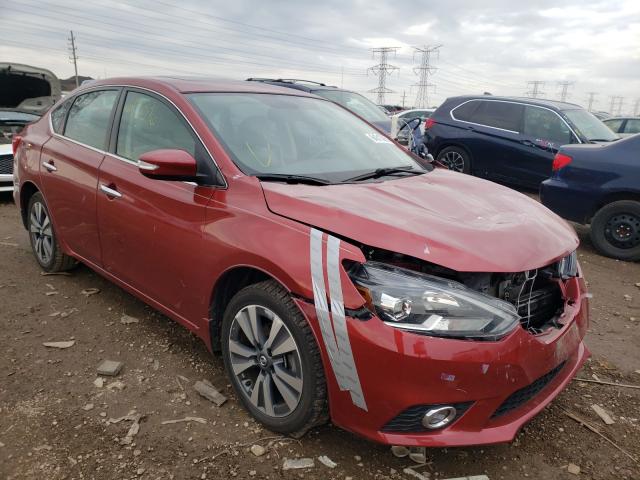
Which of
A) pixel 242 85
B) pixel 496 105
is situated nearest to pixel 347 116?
pixel 242 85

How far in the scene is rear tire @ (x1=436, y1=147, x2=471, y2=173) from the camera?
8914mm

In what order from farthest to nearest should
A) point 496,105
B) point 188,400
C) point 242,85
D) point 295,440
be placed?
point 496,105
point 242,85
point 188,400
point 295,440

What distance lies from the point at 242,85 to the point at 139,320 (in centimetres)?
177

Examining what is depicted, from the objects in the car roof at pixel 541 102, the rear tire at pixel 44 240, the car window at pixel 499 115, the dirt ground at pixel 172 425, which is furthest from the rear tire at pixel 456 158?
the rear tire at pixel 44 240

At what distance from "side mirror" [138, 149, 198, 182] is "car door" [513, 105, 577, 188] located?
6900 mm

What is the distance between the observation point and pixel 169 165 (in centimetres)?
247

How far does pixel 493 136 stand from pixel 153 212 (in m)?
7.07

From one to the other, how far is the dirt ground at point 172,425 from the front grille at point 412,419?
32cm

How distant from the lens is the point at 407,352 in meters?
1.87

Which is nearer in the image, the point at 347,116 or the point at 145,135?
the point at 145,135

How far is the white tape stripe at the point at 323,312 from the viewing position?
2012 mm

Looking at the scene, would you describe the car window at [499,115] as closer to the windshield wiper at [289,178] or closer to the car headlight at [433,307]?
the windshield wiper at [289,178]

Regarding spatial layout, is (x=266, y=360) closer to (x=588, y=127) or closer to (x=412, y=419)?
(x=412, y=419)

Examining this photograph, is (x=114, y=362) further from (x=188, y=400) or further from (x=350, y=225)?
(x=350, y=225)
